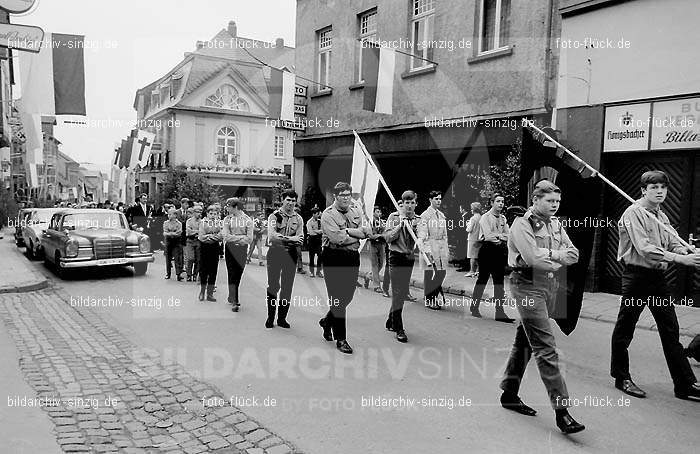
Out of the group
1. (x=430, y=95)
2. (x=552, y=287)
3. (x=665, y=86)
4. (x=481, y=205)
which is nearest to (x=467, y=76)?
(x=430, y=95)

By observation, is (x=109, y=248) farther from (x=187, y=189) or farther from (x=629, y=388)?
→ (x=187, y=189)

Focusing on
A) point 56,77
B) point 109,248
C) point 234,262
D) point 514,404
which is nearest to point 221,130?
point 56,77

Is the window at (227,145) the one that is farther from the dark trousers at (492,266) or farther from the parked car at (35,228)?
the dark trousers at (492,266)

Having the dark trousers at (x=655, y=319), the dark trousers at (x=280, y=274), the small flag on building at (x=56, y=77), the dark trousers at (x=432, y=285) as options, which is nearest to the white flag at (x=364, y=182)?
the dark trousers at (x=432, y=285)

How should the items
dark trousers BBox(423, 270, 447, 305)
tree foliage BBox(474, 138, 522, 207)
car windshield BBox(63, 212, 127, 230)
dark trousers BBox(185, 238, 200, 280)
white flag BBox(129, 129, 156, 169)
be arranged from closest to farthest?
1. dark trousers BBox(423, 270, 447, 305)
2. tree foliage BBox(474, 138, 522, 207)
3. dark trousers BBox(185, 238, 200, 280)
4. car windshield BBox(63, 212, 127, 230)
5. white flag BBox(129, 129, 156, 169)

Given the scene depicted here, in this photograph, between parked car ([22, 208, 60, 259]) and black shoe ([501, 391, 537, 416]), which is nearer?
black shoe ([501, 391, 537, 416])

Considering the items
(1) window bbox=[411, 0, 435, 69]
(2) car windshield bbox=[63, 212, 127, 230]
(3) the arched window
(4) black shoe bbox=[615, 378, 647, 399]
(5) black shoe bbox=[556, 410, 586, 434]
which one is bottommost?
(4) black shoe bbox=[615, 378, 647, 399]

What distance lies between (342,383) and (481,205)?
9235 mm

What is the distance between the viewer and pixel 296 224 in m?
7.87

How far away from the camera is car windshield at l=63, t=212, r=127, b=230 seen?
13031 mm

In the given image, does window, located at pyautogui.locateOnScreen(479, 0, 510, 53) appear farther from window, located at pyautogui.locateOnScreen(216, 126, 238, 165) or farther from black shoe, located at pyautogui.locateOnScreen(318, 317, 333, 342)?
window, located at pyautogui.locateOnScreen(216, 126, 238, 165)

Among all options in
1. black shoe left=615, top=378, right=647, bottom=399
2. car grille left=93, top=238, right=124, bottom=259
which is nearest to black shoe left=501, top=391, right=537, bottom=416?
black shoe left=615, top=378, right=647, bottom=399

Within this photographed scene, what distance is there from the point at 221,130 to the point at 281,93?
80.6 feet

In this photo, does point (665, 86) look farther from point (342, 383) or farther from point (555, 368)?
point (342, 383)
